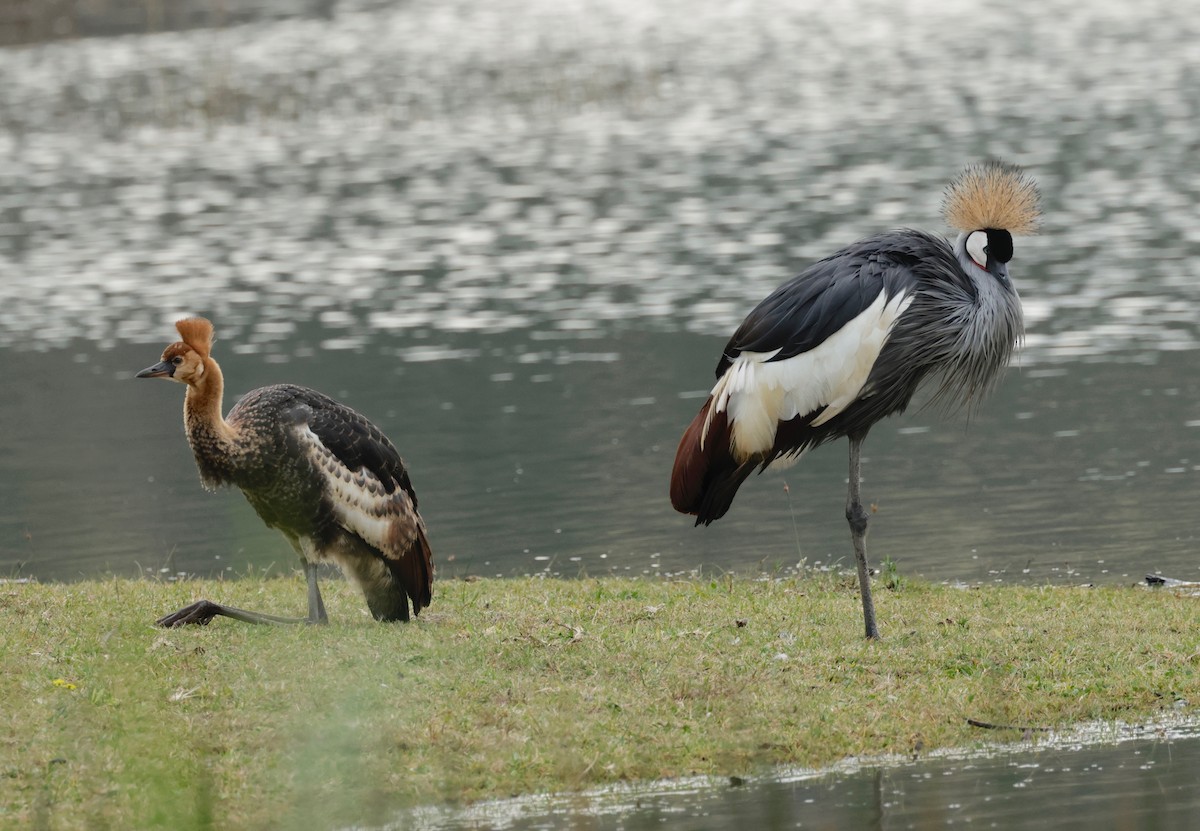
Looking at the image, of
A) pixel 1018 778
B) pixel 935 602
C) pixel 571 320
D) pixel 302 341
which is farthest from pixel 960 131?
pixel 1018 778

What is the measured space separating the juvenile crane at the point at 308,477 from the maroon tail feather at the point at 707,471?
141cm

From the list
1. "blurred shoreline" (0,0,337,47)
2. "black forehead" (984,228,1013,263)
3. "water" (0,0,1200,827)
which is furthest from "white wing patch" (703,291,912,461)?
"blurred shoreline" (0,0,337,47)

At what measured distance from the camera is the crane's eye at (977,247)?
955cm

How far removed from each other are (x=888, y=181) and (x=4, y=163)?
16.4 meters

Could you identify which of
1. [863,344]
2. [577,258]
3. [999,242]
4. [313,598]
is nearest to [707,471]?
[863,344]

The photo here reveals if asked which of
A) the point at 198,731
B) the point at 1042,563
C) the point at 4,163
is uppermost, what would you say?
the point at 198,731

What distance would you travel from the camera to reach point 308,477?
9258 mm

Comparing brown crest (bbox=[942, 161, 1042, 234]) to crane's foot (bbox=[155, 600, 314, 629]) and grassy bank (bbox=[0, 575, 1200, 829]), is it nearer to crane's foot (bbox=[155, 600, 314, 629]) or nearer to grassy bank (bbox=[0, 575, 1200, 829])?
grassy bank (bbox=[0, 575, 1200, 829])

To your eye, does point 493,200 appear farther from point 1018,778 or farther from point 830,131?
point 1018,778

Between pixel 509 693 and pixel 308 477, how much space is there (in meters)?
1.78

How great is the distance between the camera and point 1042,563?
481 inches

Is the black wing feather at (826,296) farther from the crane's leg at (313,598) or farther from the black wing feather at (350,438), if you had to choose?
the crane's leg at (313,598)

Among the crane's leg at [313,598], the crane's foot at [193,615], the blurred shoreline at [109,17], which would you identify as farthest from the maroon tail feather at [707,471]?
the blurred shoreline at [109,17]

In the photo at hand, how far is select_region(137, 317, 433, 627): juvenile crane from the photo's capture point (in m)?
9.22
